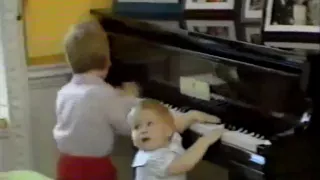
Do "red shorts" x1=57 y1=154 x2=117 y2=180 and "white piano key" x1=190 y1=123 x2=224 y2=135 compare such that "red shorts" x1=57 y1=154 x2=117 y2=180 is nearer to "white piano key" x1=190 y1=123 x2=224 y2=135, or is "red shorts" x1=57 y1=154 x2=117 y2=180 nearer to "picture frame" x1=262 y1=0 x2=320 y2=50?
"white piano key" x1=190 y1=123 x2=224 y2=135

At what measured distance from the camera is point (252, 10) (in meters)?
2.87

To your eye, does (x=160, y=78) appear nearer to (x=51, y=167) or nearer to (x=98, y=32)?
(x=98, y=32)

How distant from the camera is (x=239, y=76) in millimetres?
2457

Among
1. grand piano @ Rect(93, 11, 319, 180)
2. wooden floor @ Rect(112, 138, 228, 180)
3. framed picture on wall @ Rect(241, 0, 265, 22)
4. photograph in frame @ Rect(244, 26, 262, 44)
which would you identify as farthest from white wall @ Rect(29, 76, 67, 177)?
photograph in frame @ Rect(244, 26, 262, 44)

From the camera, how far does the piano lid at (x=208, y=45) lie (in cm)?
226

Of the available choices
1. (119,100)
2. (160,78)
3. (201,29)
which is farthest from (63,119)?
(201,29)

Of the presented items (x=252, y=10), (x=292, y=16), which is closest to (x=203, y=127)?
(x=292, y=16)

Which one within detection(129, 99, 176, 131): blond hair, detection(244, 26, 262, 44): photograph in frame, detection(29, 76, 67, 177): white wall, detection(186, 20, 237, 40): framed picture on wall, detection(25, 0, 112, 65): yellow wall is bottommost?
detection(29, 76, 67, 177): white wall

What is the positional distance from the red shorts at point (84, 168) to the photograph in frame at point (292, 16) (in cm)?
81

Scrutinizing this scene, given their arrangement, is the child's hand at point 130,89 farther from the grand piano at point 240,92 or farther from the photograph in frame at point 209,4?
the photograph in frame at point 209,4

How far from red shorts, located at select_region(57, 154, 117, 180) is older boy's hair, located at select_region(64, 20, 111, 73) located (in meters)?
0.34

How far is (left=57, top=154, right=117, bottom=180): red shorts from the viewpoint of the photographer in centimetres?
277

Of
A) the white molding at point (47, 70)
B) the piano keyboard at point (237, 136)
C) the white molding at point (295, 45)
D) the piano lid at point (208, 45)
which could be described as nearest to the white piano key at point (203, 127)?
the piano keyboard at point (237, 136)

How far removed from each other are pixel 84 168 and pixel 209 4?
0.85 metres
